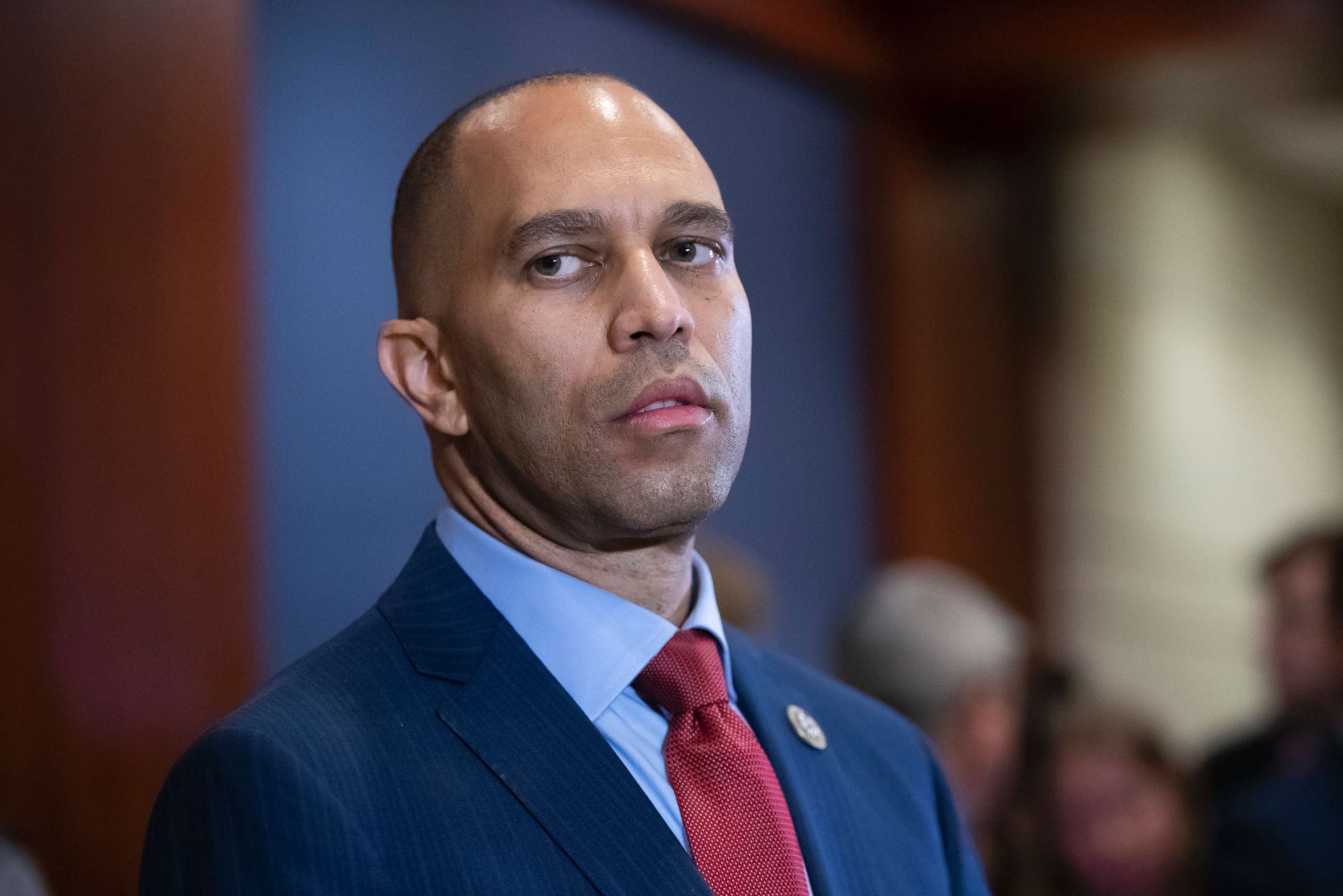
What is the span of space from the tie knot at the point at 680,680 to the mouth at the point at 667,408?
199mm

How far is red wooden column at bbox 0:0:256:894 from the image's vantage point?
6.70 ft

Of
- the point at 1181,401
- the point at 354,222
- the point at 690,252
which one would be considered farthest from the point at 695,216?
the point at 1181,401

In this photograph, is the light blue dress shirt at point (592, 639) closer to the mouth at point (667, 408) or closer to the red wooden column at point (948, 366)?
the mouth at point (667, 408)

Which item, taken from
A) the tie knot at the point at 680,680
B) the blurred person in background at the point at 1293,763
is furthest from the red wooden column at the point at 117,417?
the blurred person in background at the point at 1293,763

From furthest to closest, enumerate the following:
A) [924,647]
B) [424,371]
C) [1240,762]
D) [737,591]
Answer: [1240,762] → [924,647] → [737,591] → [424,371]

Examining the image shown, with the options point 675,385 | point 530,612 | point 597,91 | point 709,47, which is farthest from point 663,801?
point 709,47

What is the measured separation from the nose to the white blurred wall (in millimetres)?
3598

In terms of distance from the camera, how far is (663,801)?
1.20 metres

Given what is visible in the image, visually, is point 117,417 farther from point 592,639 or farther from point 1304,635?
point 1304,635

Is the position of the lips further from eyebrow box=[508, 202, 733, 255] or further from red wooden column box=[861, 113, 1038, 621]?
red wooden column box=[861, 113, 1038, 621]

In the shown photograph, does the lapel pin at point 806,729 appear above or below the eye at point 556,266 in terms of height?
below

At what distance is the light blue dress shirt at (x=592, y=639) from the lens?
1.22 m

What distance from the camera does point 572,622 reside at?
124 cm

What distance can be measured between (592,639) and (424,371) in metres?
0.29
